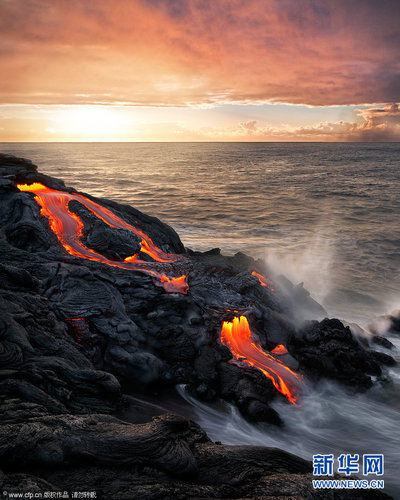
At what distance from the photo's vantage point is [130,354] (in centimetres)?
1091

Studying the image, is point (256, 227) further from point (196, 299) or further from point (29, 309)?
point (29, 309)

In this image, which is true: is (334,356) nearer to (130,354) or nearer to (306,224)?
(130,354)

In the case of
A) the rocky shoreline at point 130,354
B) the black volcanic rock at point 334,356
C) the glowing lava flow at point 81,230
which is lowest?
the black volcanic rock at point 334,356

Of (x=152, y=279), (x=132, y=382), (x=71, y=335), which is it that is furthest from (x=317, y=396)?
(x=71, y=335)

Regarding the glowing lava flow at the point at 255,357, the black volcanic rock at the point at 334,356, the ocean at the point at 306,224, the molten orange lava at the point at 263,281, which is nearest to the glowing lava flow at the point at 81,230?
the glowing lava flow at the point at 255,357

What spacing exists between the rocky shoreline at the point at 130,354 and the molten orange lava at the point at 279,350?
12 cm

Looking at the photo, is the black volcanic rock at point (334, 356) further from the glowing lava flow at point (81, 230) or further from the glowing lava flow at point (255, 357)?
the glowing lava flow at point (81, 230)

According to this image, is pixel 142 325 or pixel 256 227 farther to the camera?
pixel 256 227

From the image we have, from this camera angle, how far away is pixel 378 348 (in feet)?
51.0

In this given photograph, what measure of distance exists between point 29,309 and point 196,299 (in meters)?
6.17

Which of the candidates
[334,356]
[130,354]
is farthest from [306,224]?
[130,354]

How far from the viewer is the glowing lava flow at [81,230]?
14734mm

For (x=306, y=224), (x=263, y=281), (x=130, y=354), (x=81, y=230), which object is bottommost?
(x=130, y=354)

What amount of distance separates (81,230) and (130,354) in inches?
319
